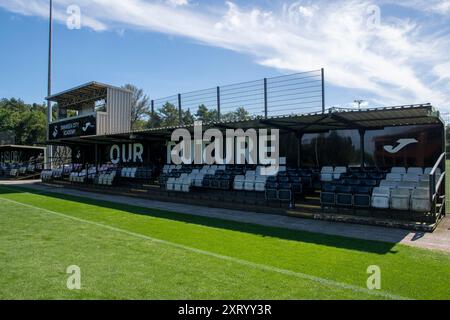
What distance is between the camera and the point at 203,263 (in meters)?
5.67

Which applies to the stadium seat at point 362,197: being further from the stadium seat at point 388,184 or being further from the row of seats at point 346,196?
the stadium seat at point 388,184

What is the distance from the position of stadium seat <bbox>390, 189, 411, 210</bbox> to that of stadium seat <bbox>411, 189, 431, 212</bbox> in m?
0.11

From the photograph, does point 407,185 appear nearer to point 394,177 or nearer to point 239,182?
point 394,177

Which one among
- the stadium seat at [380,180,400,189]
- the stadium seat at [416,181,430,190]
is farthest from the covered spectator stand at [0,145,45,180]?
the stadium seat at [416,181,430,190]

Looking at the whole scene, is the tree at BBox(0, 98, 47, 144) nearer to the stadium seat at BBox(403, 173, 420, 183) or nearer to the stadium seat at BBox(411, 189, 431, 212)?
the stadium seat at BBox(403, 173, 420, 183)

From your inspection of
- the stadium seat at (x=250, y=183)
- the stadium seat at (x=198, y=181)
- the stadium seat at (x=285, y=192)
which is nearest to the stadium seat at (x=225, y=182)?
the stadium seat at (x=250, y=183)

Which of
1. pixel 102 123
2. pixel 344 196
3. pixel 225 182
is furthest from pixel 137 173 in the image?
pixel 344 196

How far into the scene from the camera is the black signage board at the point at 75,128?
22.9m

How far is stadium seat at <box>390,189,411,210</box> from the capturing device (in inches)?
339

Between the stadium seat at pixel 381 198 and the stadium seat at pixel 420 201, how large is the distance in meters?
0.57

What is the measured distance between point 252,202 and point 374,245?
5474 mm

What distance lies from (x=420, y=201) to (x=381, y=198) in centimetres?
88
